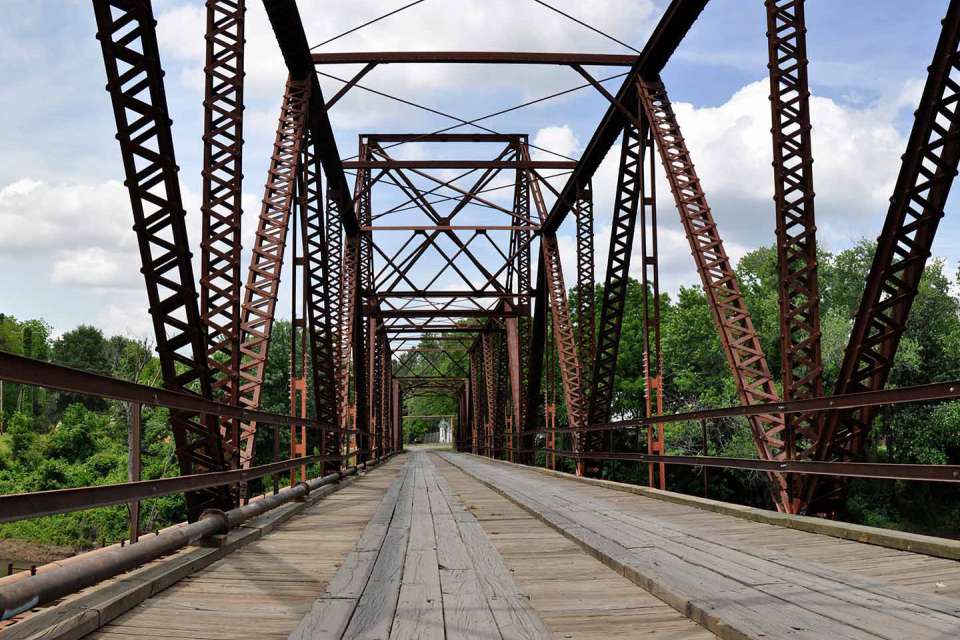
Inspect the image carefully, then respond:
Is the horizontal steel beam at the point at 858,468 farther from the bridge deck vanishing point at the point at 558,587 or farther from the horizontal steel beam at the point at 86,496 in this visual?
the horizontal steel beam at the point at 86,496

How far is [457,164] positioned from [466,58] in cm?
781

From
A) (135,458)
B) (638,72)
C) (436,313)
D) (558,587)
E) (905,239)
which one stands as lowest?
(558,587)

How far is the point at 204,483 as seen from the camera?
17.4ft

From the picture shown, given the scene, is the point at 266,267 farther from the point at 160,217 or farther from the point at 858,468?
the point at 858,468

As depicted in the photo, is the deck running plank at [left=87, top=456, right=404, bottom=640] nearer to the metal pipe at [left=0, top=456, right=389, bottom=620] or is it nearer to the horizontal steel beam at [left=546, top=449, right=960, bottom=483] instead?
the metal pipe at [left=0, top=456, right=389, bottom=620]

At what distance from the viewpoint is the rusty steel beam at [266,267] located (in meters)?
9.03

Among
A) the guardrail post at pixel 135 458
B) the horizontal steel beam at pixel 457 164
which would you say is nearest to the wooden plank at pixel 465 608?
the guardrail post at pixel 135 458

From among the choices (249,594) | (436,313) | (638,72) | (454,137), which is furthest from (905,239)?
(436,313)

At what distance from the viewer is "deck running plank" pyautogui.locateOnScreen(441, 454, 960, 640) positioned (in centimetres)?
301

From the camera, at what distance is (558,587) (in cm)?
404

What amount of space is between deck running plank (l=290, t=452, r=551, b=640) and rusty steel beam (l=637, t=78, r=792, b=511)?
337cm

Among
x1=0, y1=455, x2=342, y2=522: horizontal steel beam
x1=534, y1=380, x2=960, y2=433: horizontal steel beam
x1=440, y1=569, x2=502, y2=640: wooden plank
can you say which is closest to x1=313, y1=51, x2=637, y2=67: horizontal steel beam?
x1=534, y1=380, x2=960, y2=433: horizontal steel beam

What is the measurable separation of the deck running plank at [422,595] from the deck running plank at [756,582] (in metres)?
0.71

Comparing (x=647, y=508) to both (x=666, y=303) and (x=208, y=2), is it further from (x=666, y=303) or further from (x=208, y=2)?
(x=666, y=303)
